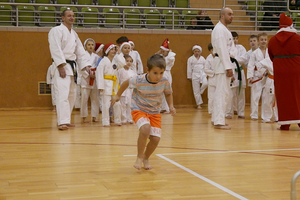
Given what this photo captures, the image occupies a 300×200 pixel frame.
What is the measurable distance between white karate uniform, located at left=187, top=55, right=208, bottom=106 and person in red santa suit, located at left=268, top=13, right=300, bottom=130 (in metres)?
4.90

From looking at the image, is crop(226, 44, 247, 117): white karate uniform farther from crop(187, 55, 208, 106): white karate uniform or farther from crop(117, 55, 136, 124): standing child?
crop(117, 55, 136, 124): standing child

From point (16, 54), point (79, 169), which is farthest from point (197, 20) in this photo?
point (79, 169)

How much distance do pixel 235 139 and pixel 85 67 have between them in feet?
10.5

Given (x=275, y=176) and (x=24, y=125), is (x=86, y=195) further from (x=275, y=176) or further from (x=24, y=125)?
(x=24, y=125)

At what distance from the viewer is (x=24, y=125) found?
305 inches

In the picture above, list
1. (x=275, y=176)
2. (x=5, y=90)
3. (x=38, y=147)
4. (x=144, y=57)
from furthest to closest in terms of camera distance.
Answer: (x=144, y=57) → (x=5, y=90) → (x=38, y=147) → (x=275, y=176)

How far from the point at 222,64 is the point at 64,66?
8.76 feet

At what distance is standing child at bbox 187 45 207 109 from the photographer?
11633 mm

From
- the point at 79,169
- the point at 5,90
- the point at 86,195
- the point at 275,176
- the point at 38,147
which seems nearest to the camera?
the point at 86,195

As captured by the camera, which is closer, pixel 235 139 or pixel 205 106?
pixel 235 139

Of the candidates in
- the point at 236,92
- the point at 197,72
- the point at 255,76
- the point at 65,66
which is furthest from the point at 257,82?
the point at 65,66

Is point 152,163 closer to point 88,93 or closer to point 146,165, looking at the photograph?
point 146,165

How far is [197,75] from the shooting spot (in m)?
11.7

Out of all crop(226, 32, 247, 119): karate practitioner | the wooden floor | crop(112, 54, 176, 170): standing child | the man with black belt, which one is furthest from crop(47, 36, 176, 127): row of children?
crop(112, 54, 176, 170): standing child
